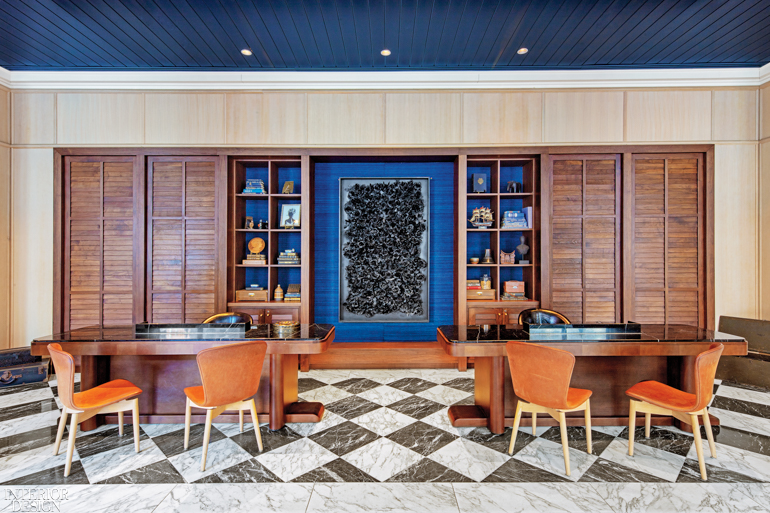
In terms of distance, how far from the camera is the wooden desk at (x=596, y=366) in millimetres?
2531

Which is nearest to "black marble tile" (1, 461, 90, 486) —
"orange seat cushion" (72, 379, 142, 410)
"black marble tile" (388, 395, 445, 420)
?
"orange seat cushion" (72, 379, 142, 410)

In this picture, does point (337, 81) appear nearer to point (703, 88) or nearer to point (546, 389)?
point (546, 389)

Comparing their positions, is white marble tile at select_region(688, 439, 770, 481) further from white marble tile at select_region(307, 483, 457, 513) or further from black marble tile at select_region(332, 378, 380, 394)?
black marble tile at select_region(332, 378, 380, 394)

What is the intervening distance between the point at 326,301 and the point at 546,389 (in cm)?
326

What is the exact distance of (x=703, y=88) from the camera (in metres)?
4.19

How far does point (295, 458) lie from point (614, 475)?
6.84 ft

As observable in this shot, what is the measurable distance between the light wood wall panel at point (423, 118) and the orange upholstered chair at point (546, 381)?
9.37ft

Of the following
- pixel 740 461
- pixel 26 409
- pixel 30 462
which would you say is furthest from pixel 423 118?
pixel 26 409

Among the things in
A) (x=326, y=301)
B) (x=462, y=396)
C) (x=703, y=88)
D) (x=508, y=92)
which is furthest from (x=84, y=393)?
(x=703, y=88)

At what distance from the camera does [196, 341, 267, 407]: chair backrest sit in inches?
86.7

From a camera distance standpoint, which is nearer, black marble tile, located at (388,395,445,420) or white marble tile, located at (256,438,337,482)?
white marble tile, located at (256,438,337,482)

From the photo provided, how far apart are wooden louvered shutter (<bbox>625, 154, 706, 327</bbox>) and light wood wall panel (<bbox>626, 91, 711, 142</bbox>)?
10.1 inches

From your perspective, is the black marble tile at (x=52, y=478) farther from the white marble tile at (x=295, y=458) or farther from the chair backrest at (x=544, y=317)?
the chair backrest at (x=544, y=317)

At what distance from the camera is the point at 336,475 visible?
87.1 inches
